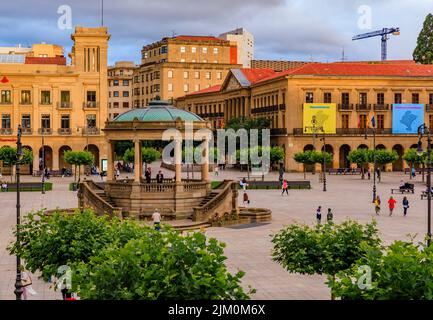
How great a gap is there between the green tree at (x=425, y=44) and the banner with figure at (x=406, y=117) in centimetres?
2214

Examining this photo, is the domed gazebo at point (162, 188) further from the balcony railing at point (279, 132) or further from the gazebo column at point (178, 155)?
the balcony railing at point (279, 132)

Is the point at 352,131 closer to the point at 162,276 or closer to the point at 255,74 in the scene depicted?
the point at 255,74

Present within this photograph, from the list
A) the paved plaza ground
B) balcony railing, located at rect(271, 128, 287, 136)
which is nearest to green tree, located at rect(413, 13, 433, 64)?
balcony railing, located at rect(271, 128, 287, 136)

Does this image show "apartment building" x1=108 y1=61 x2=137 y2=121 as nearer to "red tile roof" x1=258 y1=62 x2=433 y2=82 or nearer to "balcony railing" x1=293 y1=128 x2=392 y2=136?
"red tile roof" x1=258 y1=62 x2=433 y2=82

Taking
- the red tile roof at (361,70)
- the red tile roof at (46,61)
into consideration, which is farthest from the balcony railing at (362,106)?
the red tile roof at (46,61)

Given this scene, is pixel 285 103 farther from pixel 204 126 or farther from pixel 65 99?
pixel 204 126

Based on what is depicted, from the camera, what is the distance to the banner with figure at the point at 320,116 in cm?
8844

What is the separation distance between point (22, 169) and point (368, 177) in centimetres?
3995

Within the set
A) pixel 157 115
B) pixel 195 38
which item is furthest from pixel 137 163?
pixel 195 38

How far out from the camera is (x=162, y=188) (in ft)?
126

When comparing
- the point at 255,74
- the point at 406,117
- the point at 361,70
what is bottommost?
the point at 406,117

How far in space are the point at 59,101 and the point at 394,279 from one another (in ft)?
245
